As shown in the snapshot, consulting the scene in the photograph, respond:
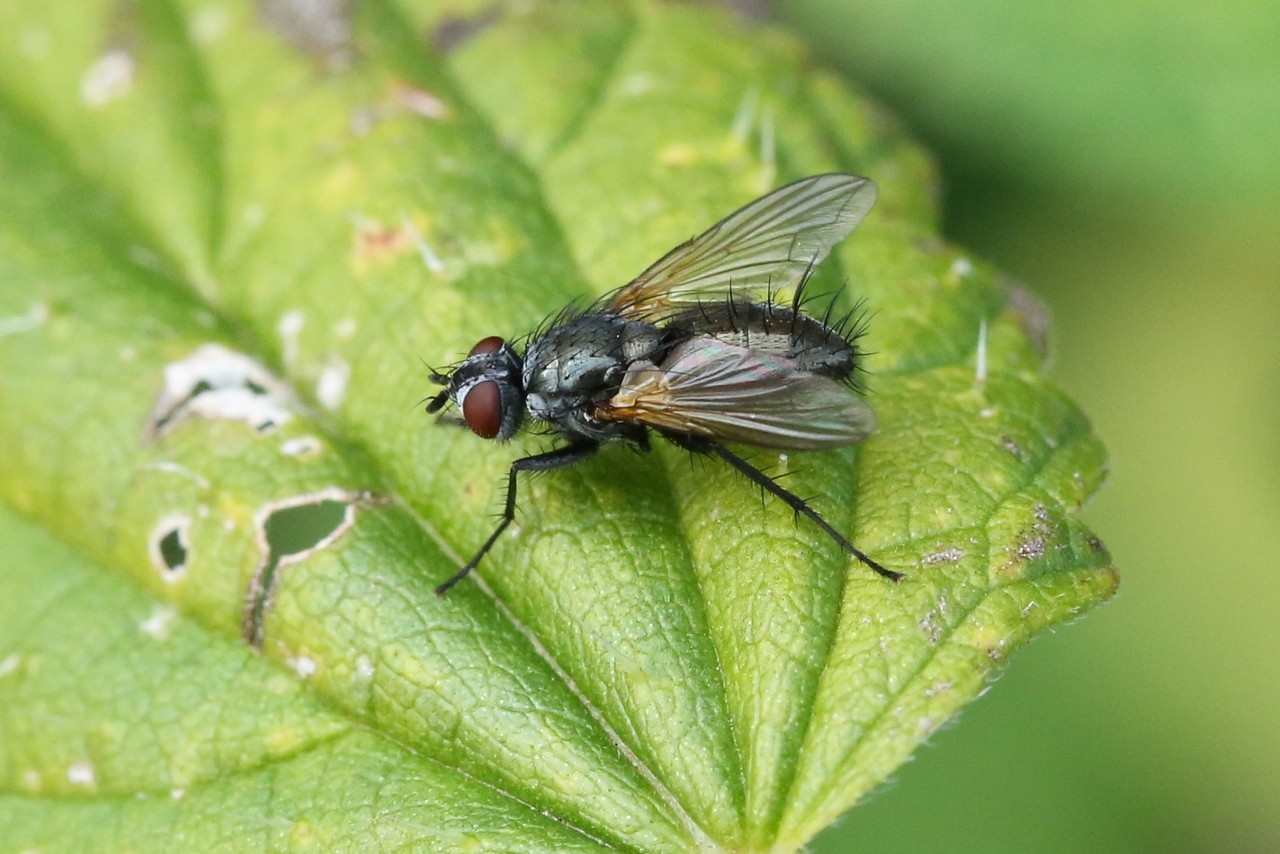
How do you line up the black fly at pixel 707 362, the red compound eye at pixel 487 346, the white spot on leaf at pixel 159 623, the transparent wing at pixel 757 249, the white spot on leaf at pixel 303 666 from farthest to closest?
the transparent wing at pixel 757 249 → the red compound eye at pixel 487 346 → the white spot on leaf at pixel 159 623 → the white spot on leaf at pixel 303 666 → the black fly at pixel 707 362

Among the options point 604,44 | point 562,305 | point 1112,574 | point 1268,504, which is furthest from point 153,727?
point 1268,504

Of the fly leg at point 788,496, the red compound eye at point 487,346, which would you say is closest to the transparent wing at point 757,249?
the red compound eye at point 487,346

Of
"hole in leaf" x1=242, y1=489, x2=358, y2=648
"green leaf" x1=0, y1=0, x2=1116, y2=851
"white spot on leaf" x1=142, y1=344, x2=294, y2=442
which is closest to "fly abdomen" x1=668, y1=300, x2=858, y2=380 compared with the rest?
"green leaf" x1=0, y1=0, x2=1116, y2=851

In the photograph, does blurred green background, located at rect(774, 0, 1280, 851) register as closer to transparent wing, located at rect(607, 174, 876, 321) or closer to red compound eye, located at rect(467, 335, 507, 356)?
transparent wing, located at rect(607, 174, 876, 321)

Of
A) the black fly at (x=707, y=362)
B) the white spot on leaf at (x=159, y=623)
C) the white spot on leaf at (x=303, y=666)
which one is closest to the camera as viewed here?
the black fly at (x=707, y=362)

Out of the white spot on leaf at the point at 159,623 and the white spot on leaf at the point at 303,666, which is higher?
the white spot on leaf at the point at 303,666

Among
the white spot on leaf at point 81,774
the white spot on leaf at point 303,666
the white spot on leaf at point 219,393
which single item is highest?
the white spot on leaf at point 219,393

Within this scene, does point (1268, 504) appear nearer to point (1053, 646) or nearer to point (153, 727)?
point (1053, 646)

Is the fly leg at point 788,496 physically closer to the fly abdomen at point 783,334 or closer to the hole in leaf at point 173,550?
the fly abdomen at point 783,334
